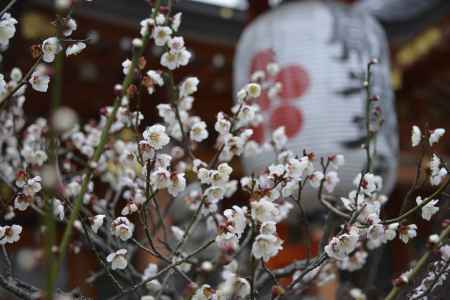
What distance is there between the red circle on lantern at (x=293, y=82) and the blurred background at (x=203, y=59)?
1.44 m

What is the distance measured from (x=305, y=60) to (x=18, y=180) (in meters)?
1.58

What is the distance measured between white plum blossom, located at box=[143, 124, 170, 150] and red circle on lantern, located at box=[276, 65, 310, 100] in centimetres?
145

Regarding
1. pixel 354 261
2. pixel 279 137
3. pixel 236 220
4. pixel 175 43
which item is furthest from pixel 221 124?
pixel 354 261

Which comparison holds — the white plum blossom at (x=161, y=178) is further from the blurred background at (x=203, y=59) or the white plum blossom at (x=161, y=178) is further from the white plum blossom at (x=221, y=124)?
the blurred background at (x=203, y=59)

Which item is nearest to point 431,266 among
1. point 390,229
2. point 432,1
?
point 390,229

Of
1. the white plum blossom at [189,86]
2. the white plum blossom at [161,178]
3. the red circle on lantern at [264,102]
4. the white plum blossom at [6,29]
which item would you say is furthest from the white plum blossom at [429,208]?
the red circle on lantern at [264,102]

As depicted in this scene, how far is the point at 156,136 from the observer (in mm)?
1232

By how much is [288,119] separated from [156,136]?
141 centimetres

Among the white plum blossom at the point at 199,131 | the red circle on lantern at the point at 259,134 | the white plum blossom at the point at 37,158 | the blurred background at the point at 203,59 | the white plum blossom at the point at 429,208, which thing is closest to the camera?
the white plum blossom at the point at 429,208

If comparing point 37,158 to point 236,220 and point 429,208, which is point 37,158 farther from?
point 429,208

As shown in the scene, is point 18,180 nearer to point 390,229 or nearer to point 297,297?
point 390,229

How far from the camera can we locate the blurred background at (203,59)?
4.22 metres

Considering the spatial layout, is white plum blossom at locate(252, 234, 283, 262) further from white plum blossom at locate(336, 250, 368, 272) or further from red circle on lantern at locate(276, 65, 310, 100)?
red circle on lantern at locate(276, 65, 310, 100)

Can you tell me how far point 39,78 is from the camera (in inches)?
48.3
